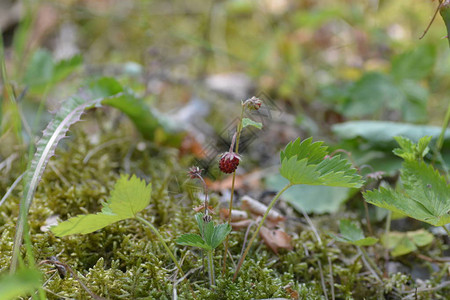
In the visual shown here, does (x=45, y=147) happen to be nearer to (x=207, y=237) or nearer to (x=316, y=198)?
(x=207, y=237)

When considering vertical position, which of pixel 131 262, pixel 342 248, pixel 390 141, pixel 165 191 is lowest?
pixel 342 248

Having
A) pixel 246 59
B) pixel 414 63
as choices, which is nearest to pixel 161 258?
pixel 414 63

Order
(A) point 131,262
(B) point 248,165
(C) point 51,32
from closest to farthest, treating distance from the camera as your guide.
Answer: (A) point 131,262 → (B) point 248,165 → (C) point 51,32

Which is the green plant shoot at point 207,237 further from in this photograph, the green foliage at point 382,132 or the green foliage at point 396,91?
the green foliage at point 396,91

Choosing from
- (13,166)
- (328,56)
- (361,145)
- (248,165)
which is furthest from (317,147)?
(328,56)

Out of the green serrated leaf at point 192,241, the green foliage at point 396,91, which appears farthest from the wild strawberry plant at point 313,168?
the green foliage at point 396,91

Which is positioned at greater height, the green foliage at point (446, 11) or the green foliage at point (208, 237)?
the green foliage at point (446, 11)

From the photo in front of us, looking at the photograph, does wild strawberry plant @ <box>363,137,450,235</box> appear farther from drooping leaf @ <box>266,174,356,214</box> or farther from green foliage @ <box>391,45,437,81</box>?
green foliage @ <box>391,45,437,81</box>

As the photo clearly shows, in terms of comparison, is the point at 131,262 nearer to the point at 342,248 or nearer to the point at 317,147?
the point at 317,147
